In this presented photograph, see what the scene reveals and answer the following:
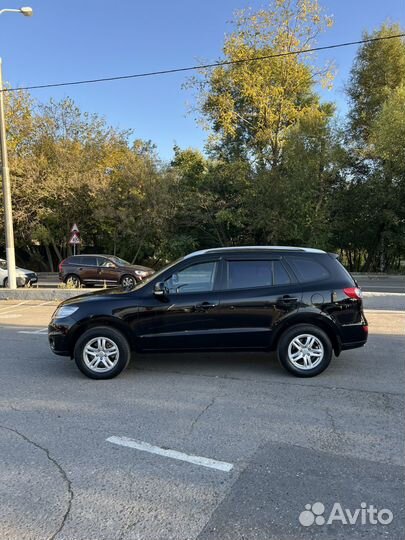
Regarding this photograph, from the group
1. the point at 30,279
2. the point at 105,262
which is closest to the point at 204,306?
the point at 105,262

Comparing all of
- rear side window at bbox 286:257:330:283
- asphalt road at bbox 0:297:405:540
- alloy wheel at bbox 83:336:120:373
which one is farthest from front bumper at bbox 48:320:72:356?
rear side window at bbox 286:257:330:283

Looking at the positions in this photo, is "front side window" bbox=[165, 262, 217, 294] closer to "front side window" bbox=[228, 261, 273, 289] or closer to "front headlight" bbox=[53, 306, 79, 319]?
"front side window" bbox=[228, 261, 273, 289]

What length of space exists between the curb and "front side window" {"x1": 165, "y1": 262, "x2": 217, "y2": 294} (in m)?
8.98

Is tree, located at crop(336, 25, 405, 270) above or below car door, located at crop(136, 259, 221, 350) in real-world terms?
above

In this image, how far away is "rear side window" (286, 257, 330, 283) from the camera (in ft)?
19.5

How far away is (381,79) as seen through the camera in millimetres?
27016

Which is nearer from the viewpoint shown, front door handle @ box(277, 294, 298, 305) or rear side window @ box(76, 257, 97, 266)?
front door handle @ box(277, 294, 298, 305)

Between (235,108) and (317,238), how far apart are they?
31.7 feet

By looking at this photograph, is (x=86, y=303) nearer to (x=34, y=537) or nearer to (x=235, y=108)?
(x=34, y=537)

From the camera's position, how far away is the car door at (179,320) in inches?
230

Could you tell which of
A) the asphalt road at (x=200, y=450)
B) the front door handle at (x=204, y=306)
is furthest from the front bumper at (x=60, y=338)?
the front door handle at (x=204, y=306)

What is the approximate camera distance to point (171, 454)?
3.76 m

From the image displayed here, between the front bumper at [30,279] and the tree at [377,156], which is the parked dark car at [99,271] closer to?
the front bumper at [30,279]

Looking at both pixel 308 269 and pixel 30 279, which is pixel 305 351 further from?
pixel 30 279
